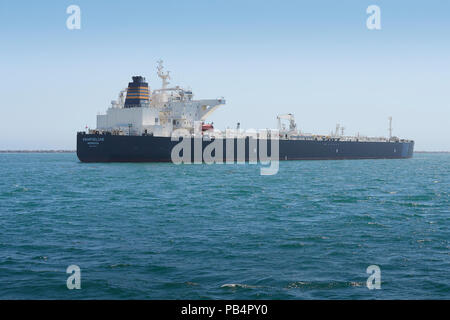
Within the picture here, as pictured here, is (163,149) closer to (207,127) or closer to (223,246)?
(207,127)

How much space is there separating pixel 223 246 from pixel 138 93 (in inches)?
1788

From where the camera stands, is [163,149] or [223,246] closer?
[223,246]

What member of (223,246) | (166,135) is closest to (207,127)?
(166,135)

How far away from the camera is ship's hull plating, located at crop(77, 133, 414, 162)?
1971 inches

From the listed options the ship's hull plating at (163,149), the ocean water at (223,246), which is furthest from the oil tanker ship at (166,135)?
the ocean water at (223,246)

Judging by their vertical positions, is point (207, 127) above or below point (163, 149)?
above

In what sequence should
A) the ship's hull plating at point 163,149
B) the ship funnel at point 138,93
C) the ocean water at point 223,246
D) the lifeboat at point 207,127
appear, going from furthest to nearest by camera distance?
the lifeboat at point 207,127, the ship funnel at point 138,93, the ship's hull plating at point 163,149, the ocean water at point 223,246

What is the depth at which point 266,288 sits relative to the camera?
887cm

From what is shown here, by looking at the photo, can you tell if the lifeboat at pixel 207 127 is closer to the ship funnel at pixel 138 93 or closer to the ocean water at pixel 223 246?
the ship funnel at pixel 138 93

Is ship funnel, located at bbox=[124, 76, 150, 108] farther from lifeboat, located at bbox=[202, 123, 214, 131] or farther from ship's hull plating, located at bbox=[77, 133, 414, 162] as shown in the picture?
lifeboat, located at bbox=[202, 123, 214, 131]

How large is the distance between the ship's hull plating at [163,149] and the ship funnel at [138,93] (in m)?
6.52

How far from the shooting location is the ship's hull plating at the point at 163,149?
50062 millimetres

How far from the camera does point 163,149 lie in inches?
2051
